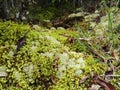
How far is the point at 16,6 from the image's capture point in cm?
392

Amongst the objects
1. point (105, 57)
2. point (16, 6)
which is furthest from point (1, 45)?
point (16, 6)

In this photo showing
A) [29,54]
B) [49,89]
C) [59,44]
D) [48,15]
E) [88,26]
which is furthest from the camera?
[48,15]

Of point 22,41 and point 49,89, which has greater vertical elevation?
point 22,41

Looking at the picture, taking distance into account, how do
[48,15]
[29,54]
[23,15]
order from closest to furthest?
[29,54]
[23,15]
[48,15]

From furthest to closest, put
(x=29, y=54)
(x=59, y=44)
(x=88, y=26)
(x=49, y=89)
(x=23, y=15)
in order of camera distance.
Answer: (x=23, y=15) → (x=88, y=26) → (x=59, y=44) → (x=29, y=54) → (x=49, y=89)

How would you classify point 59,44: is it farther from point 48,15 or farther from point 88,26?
point 48,15

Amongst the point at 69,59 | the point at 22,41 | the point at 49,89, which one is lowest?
the point at 49,89

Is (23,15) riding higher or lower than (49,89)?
higher

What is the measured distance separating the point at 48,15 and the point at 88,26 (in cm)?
107

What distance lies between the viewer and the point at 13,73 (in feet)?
7.53

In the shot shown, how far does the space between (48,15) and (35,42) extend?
2.12 m

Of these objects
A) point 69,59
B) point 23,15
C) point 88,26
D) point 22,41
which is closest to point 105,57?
point 69,59

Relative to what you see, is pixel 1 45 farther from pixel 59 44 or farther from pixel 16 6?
Result: pixel 16 6

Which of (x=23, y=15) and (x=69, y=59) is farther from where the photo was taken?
(x=23, y=15)
